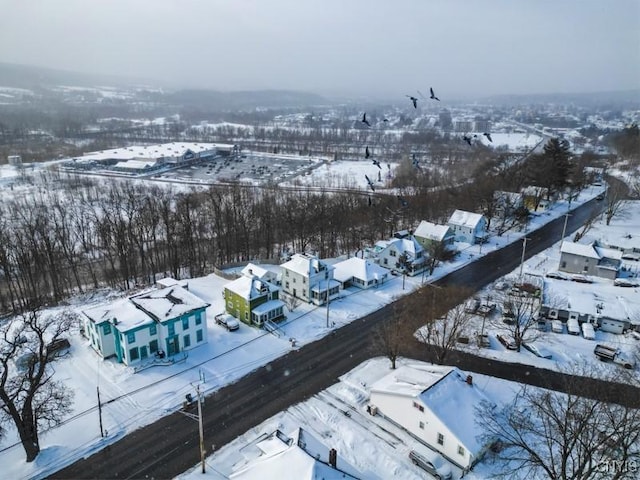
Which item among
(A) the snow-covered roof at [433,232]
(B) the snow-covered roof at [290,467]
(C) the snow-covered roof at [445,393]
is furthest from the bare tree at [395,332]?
(A) the snow-covered roof at [433,232]

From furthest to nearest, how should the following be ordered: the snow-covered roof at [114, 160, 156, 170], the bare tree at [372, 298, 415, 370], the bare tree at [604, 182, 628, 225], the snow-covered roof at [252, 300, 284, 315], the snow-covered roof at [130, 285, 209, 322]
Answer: the snow-covered roof at [114, 160, 156, 170]
the bare tree at [604, 182, 628, 225]
the snow-covered roof at [252, 300, 284, 315]
the snow-covered roof at [130, 285, 209, 322]
the bare tree at [372, 298, 415, 370]

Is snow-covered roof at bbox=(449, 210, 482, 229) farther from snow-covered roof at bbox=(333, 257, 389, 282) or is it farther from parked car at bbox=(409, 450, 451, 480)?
parked car at bbox=(409, 450, 451, 480)

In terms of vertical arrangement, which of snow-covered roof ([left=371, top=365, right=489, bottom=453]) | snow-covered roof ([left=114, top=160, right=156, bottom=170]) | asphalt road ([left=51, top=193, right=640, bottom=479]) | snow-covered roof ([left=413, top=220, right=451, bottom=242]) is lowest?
asphalt road ([left=51, top=193, right=640, bottom=479])

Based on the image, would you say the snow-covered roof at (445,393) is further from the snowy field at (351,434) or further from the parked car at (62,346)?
the parked car at (62,346)

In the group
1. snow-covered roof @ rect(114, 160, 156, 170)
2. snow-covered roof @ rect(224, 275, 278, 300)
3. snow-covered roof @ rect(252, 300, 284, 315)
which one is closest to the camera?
snow-covered roof @ rect(252, 300, 284, 315)

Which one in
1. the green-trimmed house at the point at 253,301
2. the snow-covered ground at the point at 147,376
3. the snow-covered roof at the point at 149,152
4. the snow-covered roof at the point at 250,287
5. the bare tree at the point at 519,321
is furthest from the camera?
the snow-covered roof at the point at 149,152

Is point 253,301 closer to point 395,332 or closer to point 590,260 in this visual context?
point 395,332

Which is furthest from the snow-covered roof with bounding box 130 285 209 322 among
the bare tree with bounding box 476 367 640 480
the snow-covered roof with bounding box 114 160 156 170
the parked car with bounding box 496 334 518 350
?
the snow-covered roof with bounding box 114 160 156 170
